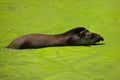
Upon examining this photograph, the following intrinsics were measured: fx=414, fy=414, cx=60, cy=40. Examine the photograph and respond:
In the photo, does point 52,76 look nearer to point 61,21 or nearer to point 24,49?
point 24,49

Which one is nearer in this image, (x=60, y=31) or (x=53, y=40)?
(x=53, y=40)

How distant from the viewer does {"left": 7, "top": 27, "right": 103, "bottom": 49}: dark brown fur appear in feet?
29.9

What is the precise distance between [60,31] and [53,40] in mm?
1735

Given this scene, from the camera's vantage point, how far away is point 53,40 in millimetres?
9320

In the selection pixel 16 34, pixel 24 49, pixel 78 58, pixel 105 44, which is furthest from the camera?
pixel 16 34

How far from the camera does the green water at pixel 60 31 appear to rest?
7.24 m

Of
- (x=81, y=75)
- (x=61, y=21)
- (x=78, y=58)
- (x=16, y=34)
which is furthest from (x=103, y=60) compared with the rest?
(x=61, y=21)

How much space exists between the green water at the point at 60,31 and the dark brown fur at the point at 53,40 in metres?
0.24

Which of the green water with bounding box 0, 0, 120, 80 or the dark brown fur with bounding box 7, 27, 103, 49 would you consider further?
the dark brown fur with bounding box 7, 27, 103, 49

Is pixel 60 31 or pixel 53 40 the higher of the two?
pixel 60 31

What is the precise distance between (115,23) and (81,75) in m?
4.88

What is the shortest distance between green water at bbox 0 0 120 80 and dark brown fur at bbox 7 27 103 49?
239mm

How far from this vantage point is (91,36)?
387 inches

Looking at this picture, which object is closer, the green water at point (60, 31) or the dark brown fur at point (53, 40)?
the green water at point (60, 31)
